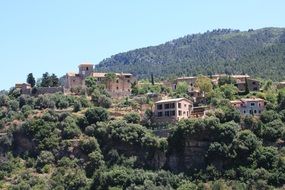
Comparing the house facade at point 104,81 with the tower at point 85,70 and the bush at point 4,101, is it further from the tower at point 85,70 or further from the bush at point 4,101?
the bush at point 4,101

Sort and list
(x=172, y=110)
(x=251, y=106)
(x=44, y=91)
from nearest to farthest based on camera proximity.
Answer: (x=172, y=110)
(x=251, y=106)
(x=44, y=91)

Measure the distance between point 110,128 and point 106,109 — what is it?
6.94m

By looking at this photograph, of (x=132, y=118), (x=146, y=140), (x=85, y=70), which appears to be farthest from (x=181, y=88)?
(x=146, y=140)

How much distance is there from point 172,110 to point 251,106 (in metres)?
9.22

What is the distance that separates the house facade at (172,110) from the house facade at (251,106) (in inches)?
219

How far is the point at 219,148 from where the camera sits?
6562cm

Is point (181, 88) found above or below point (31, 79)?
below

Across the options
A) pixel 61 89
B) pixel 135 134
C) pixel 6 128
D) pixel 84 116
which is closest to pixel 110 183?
pixel 135 134

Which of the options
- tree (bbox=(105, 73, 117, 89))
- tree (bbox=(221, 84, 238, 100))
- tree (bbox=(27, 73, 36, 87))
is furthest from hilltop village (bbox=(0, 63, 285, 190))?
tree (bbox=(27, 73, 36, 87))

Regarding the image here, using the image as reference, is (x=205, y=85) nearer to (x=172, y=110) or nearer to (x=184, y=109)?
(x=184, y=109)

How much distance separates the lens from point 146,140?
69.4 m

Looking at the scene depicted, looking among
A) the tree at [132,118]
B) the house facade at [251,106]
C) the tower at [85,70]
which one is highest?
the tower at [85,70]

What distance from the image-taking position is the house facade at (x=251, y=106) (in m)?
74.9

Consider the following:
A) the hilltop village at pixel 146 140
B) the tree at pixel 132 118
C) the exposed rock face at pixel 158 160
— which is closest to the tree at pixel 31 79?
the hilltop village at pixel 146 140
